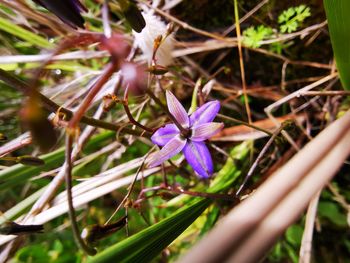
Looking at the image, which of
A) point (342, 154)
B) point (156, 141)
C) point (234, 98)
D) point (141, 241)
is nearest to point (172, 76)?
point (234, 98)

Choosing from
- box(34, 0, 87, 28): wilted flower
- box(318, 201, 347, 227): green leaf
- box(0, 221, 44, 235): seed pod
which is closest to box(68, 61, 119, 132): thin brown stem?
box(34, 0, 87, 28): wilted flower

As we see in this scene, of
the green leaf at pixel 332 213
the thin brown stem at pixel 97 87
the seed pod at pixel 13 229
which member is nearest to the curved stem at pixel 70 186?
the thin brown stem at pixel 97 87

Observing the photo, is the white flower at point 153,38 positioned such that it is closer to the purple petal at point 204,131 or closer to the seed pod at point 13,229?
the purple petal at point 204,131

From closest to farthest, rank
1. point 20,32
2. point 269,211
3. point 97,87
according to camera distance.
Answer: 1. point 269,211
2. point 97,87
3. point 20,32

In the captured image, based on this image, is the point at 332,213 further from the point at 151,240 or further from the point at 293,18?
the point at 151,240

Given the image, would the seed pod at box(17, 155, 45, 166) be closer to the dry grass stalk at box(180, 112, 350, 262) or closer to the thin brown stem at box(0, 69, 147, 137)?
the thin brown stem at box(0, 69, 147, 137)

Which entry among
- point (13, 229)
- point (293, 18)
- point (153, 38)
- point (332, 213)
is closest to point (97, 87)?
point (13, 229)
